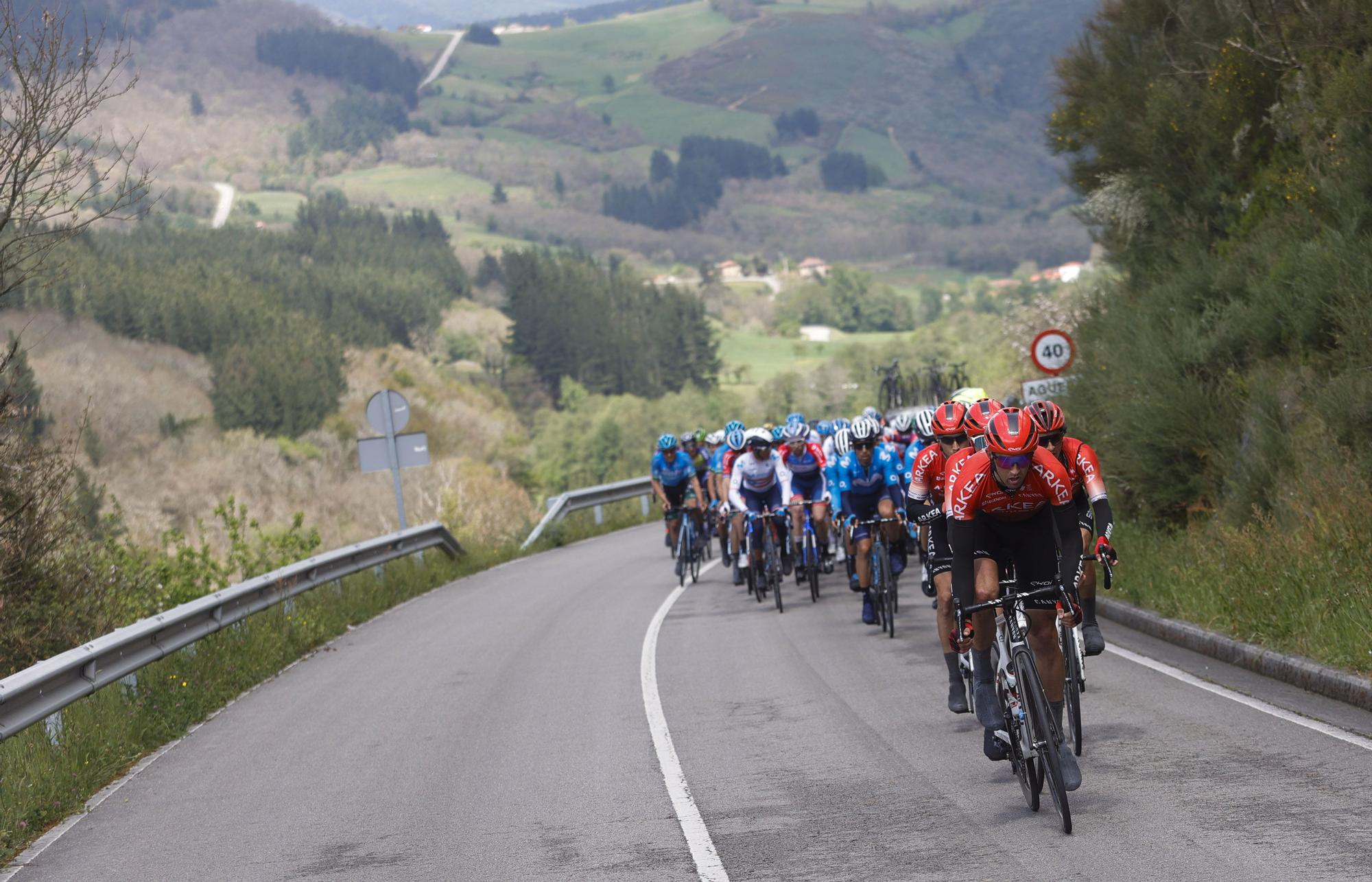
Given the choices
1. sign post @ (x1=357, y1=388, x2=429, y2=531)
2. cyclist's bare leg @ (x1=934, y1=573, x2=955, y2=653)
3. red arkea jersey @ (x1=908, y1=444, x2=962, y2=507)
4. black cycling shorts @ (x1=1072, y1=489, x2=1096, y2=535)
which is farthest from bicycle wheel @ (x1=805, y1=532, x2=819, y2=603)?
cyclist's bare leg @ (x1=934, y1=573, x2=955, y2=653)

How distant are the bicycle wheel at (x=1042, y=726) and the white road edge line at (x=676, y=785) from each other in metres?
1.47

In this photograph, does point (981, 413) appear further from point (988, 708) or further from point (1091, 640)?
point (1091, 640)

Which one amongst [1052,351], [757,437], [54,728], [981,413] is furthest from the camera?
[1052,351]

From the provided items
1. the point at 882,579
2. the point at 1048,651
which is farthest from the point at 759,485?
the point at 1048,651

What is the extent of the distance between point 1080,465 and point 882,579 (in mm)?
5185

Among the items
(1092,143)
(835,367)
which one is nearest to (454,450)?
(835,367)

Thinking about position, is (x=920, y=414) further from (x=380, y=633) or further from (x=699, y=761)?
(x=380, y=633)

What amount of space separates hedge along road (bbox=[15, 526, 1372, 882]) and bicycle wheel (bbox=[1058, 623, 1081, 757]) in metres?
0.16

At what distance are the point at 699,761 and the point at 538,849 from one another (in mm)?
1932

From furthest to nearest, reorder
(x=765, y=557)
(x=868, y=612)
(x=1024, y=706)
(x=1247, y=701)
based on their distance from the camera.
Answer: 1. (x=765, y=557)
2. (x=868, y=612)
3. (x=1247, y=701)
4. (x=1024, y=706)

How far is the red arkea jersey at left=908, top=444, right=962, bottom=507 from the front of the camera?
922 cm

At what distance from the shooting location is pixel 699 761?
907 cm

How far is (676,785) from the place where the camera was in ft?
27.9

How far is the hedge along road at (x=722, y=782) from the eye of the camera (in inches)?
266
